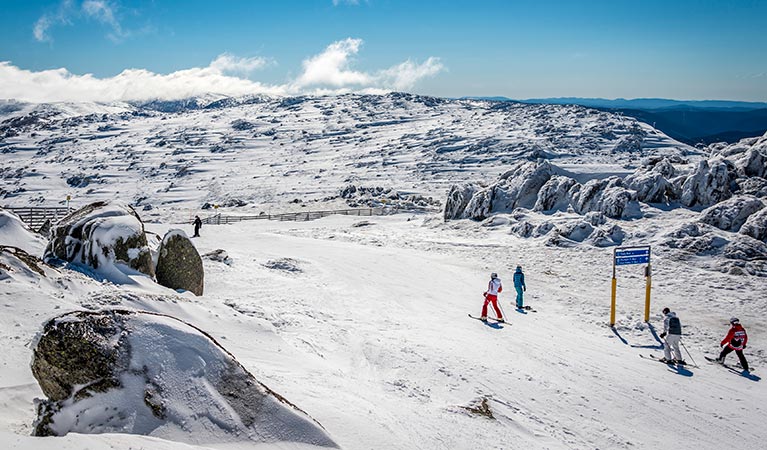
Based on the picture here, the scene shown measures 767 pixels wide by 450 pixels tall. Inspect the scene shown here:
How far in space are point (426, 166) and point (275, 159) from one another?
5026 centimetres

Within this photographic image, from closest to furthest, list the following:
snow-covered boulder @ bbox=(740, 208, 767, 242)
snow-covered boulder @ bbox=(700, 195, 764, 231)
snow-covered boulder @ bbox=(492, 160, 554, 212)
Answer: snow-covered boulder @ bbox=(740, 208, 767, 242) < snow-covered boulder @ bbox=(700, 195, 764, 231) < snow-covered boulder @ bbox=(492, 160, 554, 212)

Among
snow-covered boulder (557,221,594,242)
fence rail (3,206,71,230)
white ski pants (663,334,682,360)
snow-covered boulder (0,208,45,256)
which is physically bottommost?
white ski pants (663,334,682,360)

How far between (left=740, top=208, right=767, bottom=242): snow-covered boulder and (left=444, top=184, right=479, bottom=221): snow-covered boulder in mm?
16925

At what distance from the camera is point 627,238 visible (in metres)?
24.0

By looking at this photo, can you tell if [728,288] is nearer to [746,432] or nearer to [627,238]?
[627,238]

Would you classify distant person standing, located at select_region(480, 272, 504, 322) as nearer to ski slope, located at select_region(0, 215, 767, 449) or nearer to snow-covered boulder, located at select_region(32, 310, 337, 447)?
ski slope, located at select_region(0, 215, 767, 449)

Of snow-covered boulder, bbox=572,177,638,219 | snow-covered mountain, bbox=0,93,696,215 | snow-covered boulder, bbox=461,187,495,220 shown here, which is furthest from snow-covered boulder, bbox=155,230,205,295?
snow-covered mountain, bbox=0,93,696,215

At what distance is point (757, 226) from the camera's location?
70.7ft

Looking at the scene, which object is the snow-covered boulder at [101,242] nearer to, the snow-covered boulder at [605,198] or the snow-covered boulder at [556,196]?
the snow-covered boulder at [605,198]

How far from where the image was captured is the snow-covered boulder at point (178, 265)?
1286 cm

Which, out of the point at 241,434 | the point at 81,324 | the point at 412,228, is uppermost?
the point at 81,324

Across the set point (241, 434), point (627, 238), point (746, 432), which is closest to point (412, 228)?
point (627, 238)

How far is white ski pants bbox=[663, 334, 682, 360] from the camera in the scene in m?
11.8

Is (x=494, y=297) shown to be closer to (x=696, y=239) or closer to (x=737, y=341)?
(x=737, y=341)
